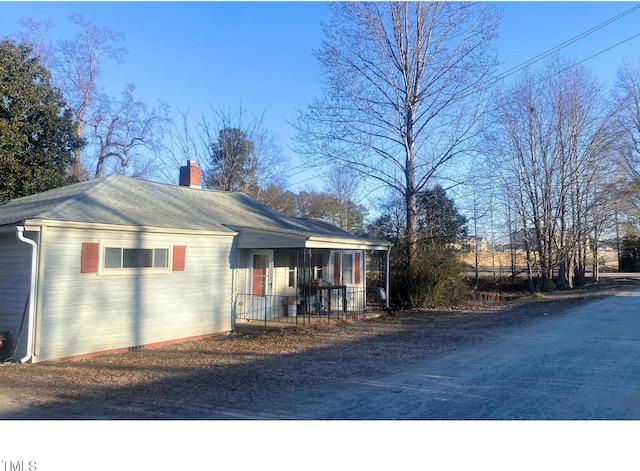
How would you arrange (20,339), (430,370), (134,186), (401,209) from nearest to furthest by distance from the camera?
(430,370) < (20,339) < (134,186) < (401,209)

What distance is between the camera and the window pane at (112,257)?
377 inches

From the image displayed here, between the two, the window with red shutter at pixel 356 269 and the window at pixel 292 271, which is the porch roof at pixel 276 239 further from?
the window with red shutter at pixel 356 269

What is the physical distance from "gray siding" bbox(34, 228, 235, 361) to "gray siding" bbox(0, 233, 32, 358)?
49 centimetres

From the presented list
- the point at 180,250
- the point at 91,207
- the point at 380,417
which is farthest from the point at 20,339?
the point at 380,417

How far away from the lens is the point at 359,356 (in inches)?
345

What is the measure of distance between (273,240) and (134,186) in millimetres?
4411

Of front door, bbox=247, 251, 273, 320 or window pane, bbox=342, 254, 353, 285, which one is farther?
window pane, bbox=342, 254, 353, 285

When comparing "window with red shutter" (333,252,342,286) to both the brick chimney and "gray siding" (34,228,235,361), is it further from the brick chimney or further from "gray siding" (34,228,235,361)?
"gray siding" (34,228,235,361)

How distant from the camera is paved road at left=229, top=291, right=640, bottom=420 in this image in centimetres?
513

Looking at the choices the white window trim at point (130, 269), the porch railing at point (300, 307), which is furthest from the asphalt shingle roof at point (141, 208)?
the porch railing at point (300, 307)

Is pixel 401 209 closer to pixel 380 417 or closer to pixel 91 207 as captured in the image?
pixel 91 207

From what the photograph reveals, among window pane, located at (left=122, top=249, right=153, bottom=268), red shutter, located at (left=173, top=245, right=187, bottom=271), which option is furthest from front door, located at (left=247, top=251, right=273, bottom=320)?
window pane, located at (left=122, top=249, right=153, bottom=268)
